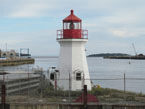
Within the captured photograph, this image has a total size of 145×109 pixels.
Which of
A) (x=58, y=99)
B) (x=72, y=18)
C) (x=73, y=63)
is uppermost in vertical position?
(x=72, y=18)

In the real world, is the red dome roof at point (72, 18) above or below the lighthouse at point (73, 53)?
above

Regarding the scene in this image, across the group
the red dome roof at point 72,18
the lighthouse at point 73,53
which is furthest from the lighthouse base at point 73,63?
the red dome roof at point 72,18

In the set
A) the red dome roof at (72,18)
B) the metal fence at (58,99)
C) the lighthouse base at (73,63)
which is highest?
the red dome roof at (72,18)

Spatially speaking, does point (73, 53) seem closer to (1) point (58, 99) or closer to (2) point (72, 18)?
(2) point (72, 18)

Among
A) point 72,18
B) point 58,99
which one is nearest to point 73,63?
point 72,18

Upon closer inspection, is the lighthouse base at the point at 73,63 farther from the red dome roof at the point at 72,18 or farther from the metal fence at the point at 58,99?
the red dome roof at the point at 72,18

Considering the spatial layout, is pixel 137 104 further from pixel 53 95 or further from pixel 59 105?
pixel 53 95

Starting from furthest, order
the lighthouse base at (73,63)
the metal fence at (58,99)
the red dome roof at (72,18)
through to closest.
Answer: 1. the lighthouse base at (73,63)
2. the red dome roof at (72,18)
3. the metal fence at (58,99)

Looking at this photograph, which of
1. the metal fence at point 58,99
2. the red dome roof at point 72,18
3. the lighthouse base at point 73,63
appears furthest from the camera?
the lighthouse base at point 73,63

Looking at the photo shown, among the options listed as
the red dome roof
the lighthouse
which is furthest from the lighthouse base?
the red dome roof

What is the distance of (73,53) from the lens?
19.4 m

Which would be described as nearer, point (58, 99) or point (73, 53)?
point (58, 99)

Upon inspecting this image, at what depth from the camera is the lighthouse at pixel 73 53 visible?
19281 mm

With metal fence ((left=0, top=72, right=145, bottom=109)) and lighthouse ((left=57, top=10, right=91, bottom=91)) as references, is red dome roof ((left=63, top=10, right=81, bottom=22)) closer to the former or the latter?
lighthouse ((left=57, top=10, right=91, bottom=91))
